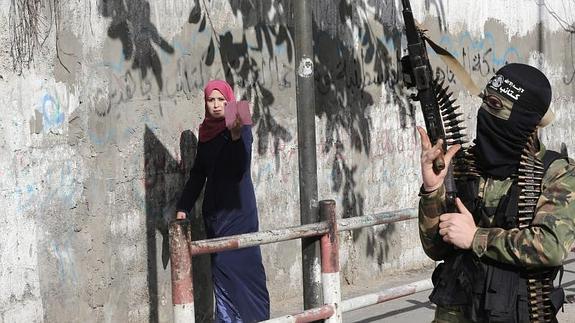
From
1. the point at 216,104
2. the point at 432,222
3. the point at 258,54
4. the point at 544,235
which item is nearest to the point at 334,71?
the point at 258,54

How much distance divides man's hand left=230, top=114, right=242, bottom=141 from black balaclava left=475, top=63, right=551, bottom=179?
7.21 ft

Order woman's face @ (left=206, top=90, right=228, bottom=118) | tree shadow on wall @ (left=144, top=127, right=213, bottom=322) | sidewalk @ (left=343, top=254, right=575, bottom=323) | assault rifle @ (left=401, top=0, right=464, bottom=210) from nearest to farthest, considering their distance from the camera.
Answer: assault rifle @ (left=401, top=0, right=464, bottom=210) < woman's face @ (left=206, top=90, right=228, bottom=118) < tree shadow on wall @ (left=144, top=127, right=213, bottom=322) < sidewalk @ (left=343, top=254, right=575, bottom=323)

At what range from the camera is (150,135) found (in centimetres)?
582

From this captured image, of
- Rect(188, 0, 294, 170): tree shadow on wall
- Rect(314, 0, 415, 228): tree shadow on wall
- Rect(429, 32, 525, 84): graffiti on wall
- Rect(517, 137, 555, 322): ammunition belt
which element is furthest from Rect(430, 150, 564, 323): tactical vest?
Rect(429, 32, 525, 84): graffiti on wall

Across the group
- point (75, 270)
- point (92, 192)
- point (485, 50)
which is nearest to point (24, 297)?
point (75, 270)

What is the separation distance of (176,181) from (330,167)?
5.67 ft

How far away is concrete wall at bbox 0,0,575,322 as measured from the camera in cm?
511

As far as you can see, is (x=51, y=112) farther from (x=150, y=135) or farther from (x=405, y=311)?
(x=405, y=311)

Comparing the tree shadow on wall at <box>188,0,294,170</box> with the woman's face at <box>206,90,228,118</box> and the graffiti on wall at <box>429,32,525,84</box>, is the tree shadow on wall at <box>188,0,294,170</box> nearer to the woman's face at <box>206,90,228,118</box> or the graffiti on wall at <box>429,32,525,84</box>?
the woman's face at <box>206,90,228,118</box>

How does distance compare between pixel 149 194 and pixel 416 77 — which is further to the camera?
pixel 149 194

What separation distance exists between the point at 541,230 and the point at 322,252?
1.64 meters

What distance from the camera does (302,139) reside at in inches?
175

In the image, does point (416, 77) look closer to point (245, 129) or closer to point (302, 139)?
point (302, 139)

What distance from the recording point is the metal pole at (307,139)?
4.42 meters
